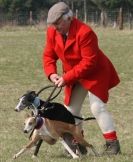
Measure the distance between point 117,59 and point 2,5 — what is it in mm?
48460

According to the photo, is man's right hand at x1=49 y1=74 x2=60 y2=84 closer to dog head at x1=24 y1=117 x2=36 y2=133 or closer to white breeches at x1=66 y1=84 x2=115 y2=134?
white breeches at x1=66 y1=84 x2=115 y2=134

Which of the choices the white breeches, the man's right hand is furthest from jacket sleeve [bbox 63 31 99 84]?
the white breeches

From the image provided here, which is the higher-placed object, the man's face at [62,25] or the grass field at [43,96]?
the man's face at [62,25]

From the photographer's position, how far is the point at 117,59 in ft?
75.5

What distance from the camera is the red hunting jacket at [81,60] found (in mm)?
6621

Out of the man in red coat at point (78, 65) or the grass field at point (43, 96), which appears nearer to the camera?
the man in red coat at point (78, 65)

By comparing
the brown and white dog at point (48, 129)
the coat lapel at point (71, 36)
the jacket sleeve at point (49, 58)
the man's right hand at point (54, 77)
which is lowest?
the brown and white dog at point (48, 129)

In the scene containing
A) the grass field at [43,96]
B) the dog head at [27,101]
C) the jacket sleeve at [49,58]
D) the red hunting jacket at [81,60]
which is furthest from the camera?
the grass field at [43,96]

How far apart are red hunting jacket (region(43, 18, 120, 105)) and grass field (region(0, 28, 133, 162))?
87cm

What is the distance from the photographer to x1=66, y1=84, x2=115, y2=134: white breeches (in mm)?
6910

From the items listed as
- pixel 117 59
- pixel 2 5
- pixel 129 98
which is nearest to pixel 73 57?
pixel 129 98

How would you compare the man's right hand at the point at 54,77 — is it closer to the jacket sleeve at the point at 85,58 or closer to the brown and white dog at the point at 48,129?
the jacket sleeve at the point at 85,58

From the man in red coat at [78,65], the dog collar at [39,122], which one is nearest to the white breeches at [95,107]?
the man in red coat at [78,65]

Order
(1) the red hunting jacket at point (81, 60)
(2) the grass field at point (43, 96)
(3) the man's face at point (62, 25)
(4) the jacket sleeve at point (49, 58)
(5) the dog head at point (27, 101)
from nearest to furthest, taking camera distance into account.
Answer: (3) the man's face at point (62, 25) < (1) the red hunting jacket at point (81, 60) < (5) the dog head at point (27, 101) < (4) the jacket sleeve at point (49, 58) < (2) the grass field at point (43, 96)
